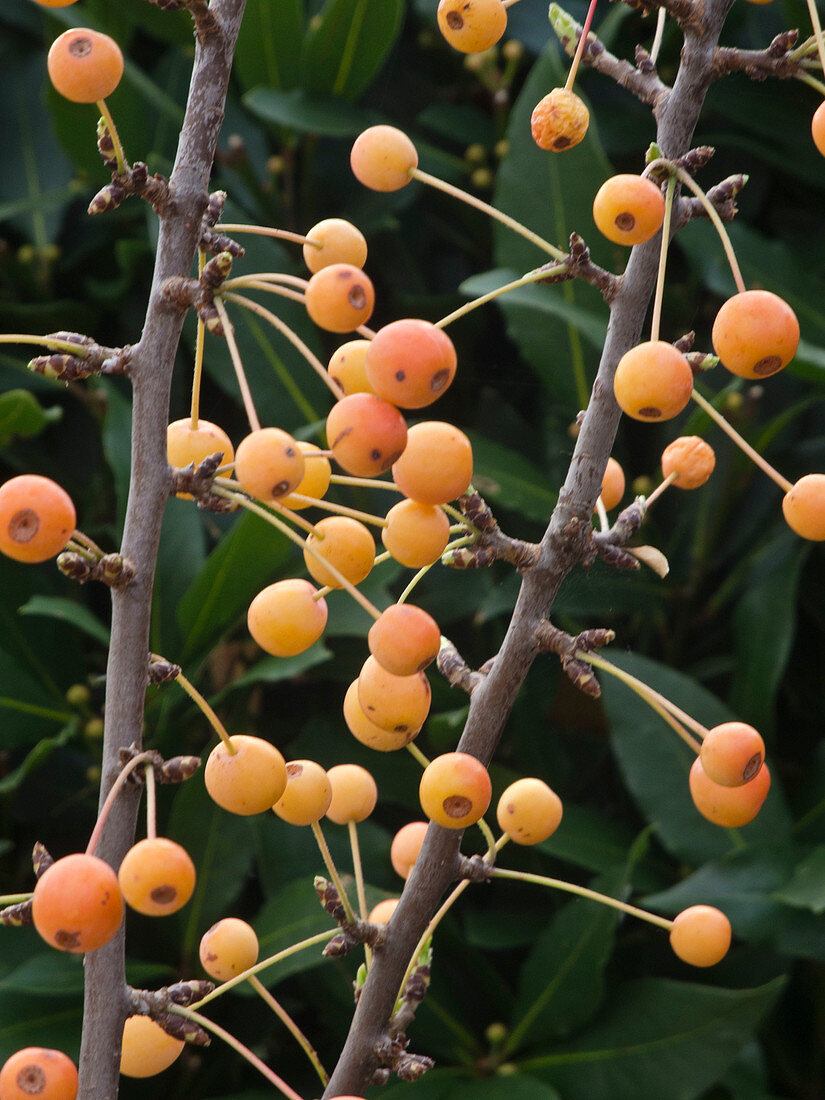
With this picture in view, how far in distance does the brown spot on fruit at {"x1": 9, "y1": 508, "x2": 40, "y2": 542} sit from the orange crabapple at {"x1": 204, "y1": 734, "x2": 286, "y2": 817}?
9cm

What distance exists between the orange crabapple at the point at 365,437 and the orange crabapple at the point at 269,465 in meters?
0.01

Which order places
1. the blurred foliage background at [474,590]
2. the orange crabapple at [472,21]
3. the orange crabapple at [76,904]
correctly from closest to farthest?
the orange crabapple at [76,904]
the orange crabapple at [472,21]
the blurred foliage background at [474,590]

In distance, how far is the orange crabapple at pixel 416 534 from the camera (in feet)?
1.19

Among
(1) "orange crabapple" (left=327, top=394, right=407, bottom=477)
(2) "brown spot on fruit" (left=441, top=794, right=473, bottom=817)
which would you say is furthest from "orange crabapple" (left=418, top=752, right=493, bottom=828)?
(1) "orange crabapple" (left=327, top=394, right=407, bottom=477)

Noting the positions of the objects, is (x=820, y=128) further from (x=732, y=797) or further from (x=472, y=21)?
(x=732, y=797)

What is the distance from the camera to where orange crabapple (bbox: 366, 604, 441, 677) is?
1.12 feet

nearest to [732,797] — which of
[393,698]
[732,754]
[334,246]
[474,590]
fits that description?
[732,754]

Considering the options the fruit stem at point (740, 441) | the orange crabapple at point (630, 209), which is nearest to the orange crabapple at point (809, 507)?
the fruit stem at point (740, 441)

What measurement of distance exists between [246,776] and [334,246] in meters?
0.19

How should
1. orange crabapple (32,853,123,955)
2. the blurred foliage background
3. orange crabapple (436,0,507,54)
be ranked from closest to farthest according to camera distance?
orange crabapple (32,853,123,955)
orange crabapple (436,0,507,54)
the blurred foliage background

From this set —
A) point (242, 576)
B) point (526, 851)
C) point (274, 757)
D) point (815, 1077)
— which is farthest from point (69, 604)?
point (815, 1077)

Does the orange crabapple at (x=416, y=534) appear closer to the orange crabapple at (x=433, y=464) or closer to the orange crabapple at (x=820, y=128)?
the orange crabapple at (x=433, y=464)

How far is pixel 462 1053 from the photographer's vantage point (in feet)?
3.04

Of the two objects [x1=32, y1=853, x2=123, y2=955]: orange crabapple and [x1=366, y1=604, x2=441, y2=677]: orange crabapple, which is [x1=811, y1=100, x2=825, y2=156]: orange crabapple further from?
[x1=32, y1=853, x2=123, y2=955]: orange crabapple
